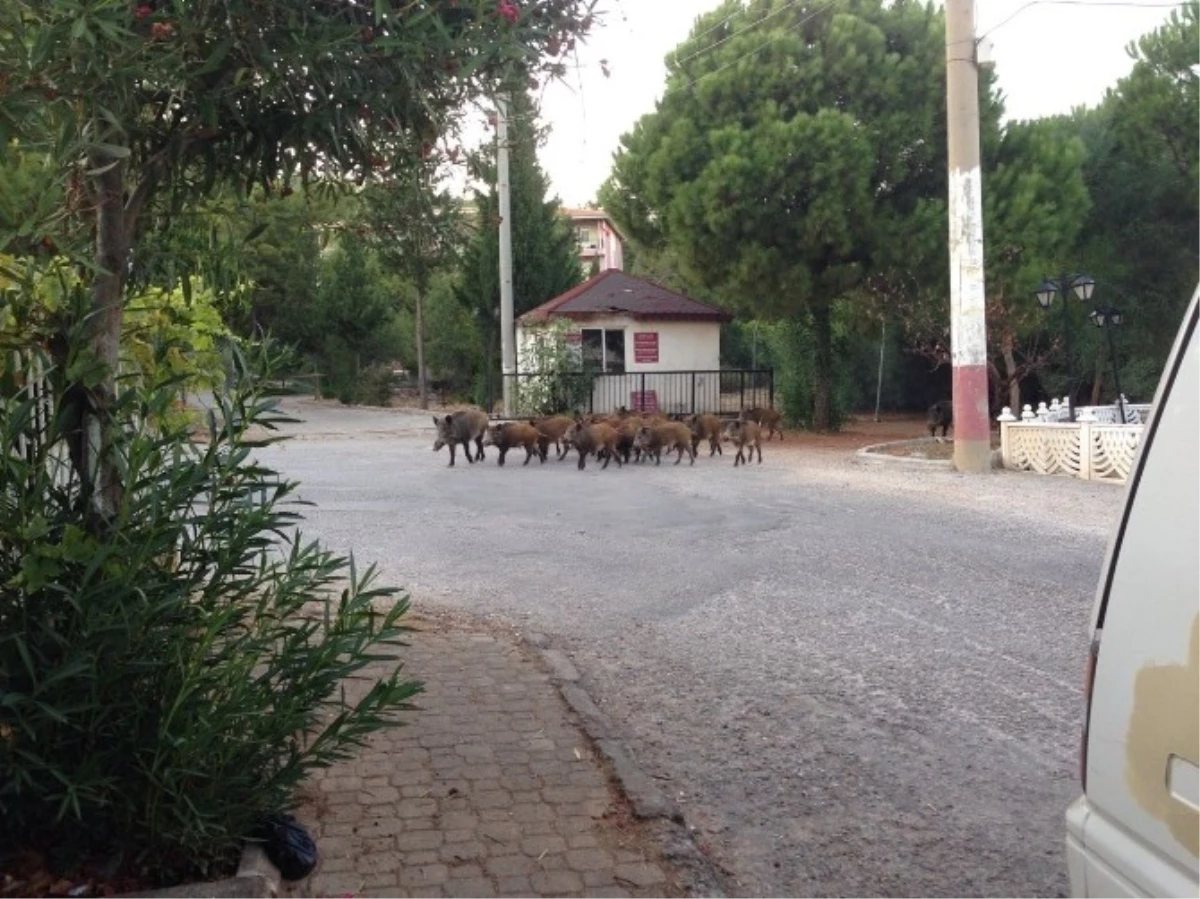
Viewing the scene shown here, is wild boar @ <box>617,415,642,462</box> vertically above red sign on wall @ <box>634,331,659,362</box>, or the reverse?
red sign on wall @ <box>634,331,659,362</box>

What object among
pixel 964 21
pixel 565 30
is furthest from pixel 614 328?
pixel 565 30

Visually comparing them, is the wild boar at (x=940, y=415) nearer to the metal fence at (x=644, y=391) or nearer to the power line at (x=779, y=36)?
the metal fence at (x=644, y=391)

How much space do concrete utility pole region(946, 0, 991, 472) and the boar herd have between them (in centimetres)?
350

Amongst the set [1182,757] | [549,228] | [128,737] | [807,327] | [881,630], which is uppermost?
[549,228]

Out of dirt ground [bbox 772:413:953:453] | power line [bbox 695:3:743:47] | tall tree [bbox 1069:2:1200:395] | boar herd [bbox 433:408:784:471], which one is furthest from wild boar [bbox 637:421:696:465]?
tall tree [bbox 1069:2:1200:395]

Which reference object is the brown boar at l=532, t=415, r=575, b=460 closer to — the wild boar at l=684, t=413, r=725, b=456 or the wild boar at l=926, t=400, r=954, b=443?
the wild boar at l=684, t=413, r=725, b=456

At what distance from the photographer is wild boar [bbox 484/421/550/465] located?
62.7 ft

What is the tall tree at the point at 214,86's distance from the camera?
3477mm

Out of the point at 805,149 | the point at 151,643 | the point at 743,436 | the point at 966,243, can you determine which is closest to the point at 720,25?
the point at 805,149

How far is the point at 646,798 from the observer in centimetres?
470

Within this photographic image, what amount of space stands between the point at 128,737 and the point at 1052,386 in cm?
2850

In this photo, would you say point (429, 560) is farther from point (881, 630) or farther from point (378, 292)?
point (378, 292)

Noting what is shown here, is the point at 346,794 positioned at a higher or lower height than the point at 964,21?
lower

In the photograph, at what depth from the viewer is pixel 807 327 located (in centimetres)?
2859
